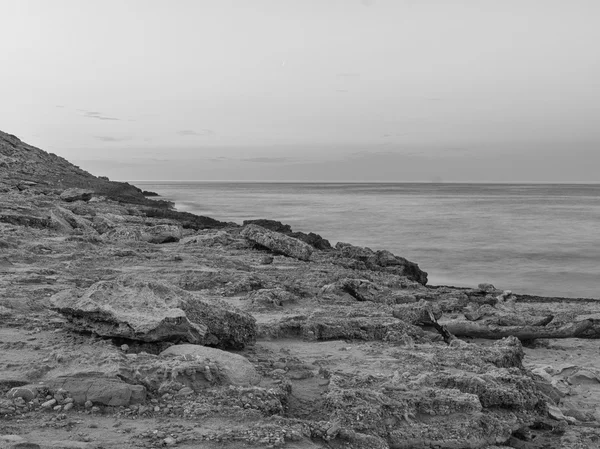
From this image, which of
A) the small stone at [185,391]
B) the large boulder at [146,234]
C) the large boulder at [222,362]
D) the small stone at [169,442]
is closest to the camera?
the small stone at [169,442]

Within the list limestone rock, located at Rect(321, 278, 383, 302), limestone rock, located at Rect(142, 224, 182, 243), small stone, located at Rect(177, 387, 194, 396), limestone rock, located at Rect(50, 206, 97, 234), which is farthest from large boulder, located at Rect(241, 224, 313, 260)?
small stone, located at Rect(177, 387, 194, 396)

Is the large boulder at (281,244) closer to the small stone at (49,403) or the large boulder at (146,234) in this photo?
the large boulder at (146,234)

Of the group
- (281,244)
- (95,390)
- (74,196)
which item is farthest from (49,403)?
(74,196)

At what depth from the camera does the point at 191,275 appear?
11.6 m

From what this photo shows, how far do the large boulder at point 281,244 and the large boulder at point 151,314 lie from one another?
29.3ft

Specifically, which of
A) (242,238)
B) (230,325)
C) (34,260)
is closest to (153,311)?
(230,325)

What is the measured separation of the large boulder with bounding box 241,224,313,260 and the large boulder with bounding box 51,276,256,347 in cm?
894

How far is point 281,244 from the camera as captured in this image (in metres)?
16.5

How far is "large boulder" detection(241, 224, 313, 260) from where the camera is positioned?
16.2 meters

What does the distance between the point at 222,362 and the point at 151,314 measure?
1057mm

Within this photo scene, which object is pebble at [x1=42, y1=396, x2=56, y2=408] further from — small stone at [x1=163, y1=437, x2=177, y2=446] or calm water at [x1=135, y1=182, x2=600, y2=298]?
calm water at [x1=135, y1=182, x2=600, y2=298]

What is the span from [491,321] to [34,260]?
9448 millimetres

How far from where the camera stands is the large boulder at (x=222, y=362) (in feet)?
18.8

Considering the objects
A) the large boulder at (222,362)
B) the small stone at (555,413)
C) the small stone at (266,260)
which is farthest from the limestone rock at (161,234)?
the small stone at (555,413)
